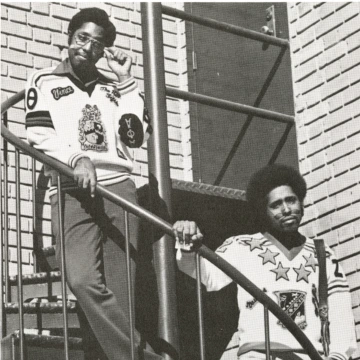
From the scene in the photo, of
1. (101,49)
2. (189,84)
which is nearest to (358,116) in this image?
(189,84)

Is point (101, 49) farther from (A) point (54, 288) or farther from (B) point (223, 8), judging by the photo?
(B) point (223, 8)

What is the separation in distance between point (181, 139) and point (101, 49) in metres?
2.30

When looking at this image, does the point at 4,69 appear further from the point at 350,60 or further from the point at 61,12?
the point at 350,60

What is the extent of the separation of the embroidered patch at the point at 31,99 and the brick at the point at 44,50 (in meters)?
1.79

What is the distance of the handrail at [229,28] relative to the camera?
8.70 metres

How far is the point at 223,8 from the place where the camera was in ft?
31.4

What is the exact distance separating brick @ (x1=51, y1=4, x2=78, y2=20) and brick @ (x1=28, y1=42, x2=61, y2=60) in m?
0.28

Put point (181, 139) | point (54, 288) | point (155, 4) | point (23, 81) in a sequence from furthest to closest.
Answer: point (181, 139) < point (23, 81) < point (155, 4) < point (54, 288)

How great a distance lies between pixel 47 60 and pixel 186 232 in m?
2.87

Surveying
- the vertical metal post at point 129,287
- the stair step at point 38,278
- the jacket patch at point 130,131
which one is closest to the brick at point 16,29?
the jacket patch at point 130,131

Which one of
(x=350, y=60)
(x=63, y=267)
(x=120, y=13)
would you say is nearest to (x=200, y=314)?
(x=63, y=267)

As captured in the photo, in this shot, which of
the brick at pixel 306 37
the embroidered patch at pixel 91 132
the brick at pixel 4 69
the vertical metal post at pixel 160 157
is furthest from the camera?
the brick at pixel 306 37

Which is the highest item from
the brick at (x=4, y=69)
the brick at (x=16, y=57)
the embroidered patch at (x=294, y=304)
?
the brick at (x=16, y=57)

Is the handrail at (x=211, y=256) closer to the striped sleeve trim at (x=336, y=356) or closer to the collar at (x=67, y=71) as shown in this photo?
the striped sleeve trim at (x=336, y=356)
